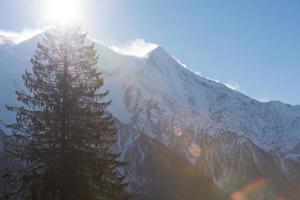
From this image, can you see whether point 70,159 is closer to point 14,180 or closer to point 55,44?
point 14,180

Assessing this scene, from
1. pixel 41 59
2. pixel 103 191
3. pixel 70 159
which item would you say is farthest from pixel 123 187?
pixel 41 59

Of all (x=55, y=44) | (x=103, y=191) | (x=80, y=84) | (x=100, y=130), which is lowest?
(x=103, y=191)

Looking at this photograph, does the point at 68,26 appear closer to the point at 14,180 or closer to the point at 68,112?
the point at 68,112

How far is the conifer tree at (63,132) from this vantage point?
30.2 m

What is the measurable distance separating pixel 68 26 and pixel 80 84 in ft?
A: 11.6

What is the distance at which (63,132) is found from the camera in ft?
101

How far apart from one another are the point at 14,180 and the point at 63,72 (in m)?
5.98

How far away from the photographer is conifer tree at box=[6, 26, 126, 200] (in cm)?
3019

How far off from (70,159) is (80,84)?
12.7ft

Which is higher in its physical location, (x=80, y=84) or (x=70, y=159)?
(x=80, y=84)

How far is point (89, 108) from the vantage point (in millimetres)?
31406

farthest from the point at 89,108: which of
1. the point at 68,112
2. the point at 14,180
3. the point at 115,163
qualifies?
the point at 14,180

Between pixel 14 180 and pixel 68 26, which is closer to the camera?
pixel 14 180

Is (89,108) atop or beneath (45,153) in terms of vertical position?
atop
